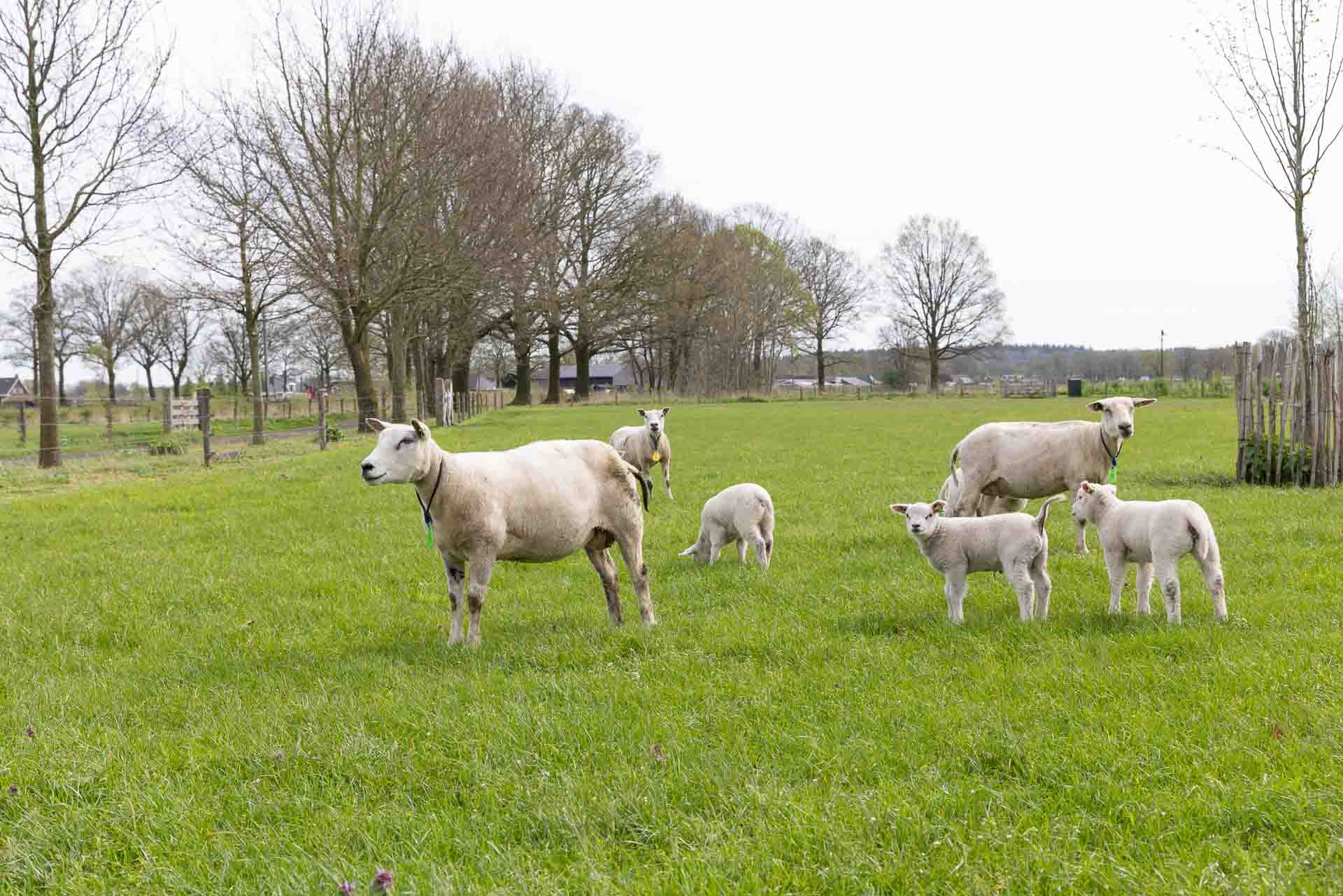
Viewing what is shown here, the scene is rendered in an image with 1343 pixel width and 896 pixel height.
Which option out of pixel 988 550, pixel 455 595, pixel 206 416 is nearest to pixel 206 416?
pixel 206 416

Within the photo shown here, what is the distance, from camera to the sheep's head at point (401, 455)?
603 cm

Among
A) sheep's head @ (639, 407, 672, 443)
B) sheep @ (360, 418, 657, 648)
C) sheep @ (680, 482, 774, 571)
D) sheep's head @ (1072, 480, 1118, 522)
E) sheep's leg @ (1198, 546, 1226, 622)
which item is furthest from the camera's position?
sheep's head @ (639, 407, 672, 443)

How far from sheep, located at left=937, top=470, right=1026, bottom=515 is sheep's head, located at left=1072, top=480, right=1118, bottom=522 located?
295 centimetres

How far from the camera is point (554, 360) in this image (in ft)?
202

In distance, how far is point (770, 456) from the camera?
21.1 meters

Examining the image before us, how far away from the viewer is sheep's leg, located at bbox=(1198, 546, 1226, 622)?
6.02 metres

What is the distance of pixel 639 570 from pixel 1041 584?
2995mm

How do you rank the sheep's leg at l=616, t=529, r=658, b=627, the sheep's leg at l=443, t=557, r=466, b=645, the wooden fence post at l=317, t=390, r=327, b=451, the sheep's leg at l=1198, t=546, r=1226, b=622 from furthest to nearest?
1. the wooden fence post at l=317, t=390, r=327, b=451
2. the sheep's leg at l=616, t=529, r=658, b=627
3. the sheep's leg at l=443, t=557, r=466, b=645
4. the sheep's leg at l=1198, t=546, r=1226, b=622

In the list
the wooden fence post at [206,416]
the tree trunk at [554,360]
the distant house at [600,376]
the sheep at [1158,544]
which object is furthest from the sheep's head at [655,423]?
the distant house at [600,376]

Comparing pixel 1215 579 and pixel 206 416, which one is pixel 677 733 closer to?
pixel 1215 579

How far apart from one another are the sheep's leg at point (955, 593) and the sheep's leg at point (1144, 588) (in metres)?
1.20

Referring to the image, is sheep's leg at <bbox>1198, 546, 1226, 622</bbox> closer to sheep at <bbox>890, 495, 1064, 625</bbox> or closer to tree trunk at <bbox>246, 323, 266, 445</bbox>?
sheep at <bbox>890, 495, 1064, 625</bbox>

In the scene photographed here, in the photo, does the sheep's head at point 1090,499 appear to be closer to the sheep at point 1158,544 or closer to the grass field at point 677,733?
the sheep at point 1158,544

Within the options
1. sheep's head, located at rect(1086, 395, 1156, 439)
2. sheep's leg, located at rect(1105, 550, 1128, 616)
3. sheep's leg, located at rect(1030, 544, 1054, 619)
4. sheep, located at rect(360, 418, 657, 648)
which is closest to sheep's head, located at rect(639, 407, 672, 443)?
sheep's head, located at rect(1086, 395, 1156, 439)
